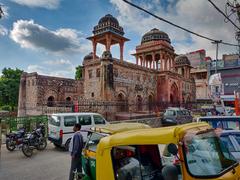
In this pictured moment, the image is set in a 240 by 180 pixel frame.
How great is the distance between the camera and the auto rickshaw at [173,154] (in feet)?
8.57

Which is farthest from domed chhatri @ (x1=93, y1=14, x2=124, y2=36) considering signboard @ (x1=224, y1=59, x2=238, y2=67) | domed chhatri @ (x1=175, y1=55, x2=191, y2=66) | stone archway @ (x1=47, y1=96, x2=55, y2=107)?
signboard @ (x1=224, y1=59, x2=238, y2=67)

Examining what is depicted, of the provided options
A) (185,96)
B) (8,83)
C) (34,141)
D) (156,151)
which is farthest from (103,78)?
(8,83)

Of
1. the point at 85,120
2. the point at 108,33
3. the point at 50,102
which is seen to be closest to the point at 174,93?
the point at 108,33

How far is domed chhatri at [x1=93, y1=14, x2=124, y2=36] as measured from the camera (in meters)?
26.2

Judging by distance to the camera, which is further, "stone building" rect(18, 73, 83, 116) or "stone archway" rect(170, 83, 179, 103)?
"stone archway" rect(170, 83, 179, 103)

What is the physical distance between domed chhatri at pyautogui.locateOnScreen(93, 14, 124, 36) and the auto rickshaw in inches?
948

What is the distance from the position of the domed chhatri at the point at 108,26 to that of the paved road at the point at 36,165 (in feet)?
62.8

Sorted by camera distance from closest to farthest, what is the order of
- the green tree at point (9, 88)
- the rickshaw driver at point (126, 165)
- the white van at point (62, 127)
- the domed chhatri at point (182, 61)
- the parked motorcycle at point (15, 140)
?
the rickshaw driver at point (126, 165)
the parked motorcycle at point (15, 140)
the white van at point (62, 127)
the green tree at point (9, 88)
the domed chhatri at point (182, 61)

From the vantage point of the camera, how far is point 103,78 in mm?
21484

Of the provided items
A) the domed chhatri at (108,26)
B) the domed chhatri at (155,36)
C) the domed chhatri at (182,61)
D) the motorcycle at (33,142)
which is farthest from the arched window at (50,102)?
the domed chhatri at (182,61)

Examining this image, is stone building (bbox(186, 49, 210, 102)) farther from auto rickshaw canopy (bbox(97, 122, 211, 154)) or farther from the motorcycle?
auto rickshaw canopy (bbox(97, 122, 211, 154))

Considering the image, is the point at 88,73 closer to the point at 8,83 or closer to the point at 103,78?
the point at 103,78

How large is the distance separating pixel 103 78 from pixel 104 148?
18394 mm

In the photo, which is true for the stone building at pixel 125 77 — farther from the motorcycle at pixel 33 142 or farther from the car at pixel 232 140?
the car at pixel 232 140
